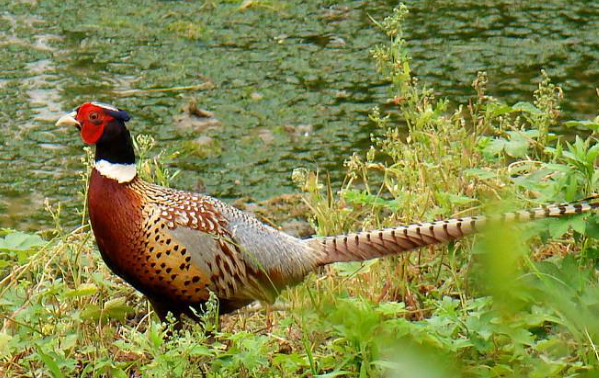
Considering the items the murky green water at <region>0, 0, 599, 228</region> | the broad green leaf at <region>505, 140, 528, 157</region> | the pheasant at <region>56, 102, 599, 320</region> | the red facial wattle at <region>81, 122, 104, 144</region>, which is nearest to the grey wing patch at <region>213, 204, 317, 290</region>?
the pheasant at <region>56, 102, 599, 320</region>

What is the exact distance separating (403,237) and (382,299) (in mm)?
313

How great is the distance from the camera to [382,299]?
322 cm

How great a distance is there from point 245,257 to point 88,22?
154 inches

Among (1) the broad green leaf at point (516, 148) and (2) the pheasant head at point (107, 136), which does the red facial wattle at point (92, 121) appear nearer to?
(2) the pheasant head at point (107, 136)

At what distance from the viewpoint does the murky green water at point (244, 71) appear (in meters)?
5.17

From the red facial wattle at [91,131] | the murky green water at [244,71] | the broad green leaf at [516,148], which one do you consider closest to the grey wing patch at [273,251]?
the red facial wattle at [91,131]

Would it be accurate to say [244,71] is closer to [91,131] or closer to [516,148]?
[91,131]

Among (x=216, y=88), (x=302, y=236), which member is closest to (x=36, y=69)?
(x=216, y=88)

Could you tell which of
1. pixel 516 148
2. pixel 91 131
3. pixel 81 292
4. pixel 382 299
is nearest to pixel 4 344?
pixel 81 292

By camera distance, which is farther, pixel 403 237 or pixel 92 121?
pixel 92 121

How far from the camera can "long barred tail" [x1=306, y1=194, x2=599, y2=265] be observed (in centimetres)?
261

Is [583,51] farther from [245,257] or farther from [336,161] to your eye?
[245,257]

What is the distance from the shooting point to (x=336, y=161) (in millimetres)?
5160

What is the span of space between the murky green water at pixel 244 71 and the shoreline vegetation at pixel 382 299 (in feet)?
3.56
